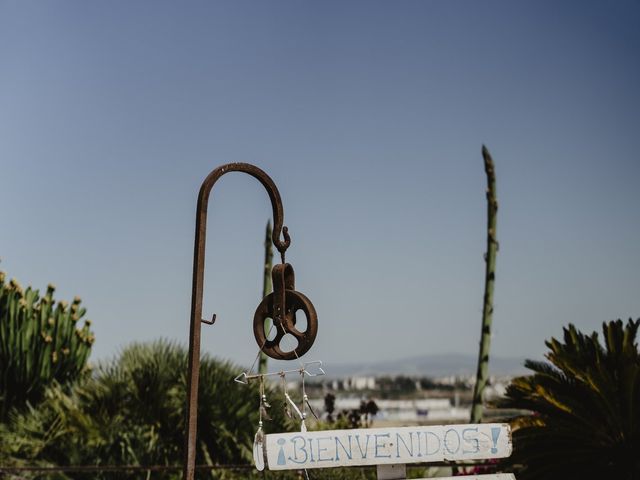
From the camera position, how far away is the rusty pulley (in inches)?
145

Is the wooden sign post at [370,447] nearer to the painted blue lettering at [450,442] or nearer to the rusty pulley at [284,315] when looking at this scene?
the painted blue lettering at [450,442]

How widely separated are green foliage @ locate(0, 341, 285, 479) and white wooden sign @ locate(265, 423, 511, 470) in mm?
6997

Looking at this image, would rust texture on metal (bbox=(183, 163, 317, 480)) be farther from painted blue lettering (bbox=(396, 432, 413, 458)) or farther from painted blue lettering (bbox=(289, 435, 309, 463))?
painted blue lettering (bbox=(396, 432, 413, 458))

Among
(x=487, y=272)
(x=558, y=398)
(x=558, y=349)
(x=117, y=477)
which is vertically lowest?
(x=117, y=477)

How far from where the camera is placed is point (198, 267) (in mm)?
3729

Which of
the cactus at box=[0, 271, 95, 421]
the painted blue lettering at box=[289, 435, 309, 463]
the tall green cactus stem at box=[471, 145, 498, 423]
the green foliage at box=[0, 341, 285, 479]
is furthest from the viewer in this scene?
the cactus at box=[0, 271, 95, 421]

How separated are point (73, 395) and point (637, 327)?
7.80 m

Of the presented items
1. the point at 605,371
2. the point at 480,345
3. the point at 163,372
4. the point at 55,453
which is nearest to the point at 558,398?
the point at 605,371

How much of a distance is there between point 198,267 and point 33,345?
10059 millimetres

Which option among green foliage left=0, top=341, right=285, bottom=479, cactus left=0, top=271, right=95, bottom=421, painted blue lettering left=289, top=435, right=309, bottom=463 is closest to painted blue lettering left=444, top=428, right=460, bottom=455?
painted blue lettering left=289, top=435, right=309, bottom=463

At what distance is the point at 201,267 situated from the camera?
3.73 m

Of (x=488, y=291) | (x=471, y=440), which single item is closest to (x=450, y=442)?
(x=471, y=440)

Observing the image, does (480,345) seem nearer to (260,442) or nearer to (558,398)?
(558,398)

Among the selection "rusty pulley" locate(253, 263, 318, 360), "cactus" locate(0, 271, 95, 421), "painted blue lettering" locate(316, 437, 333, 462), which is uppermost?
"cactus" locate(0, 271, 95, 421)
